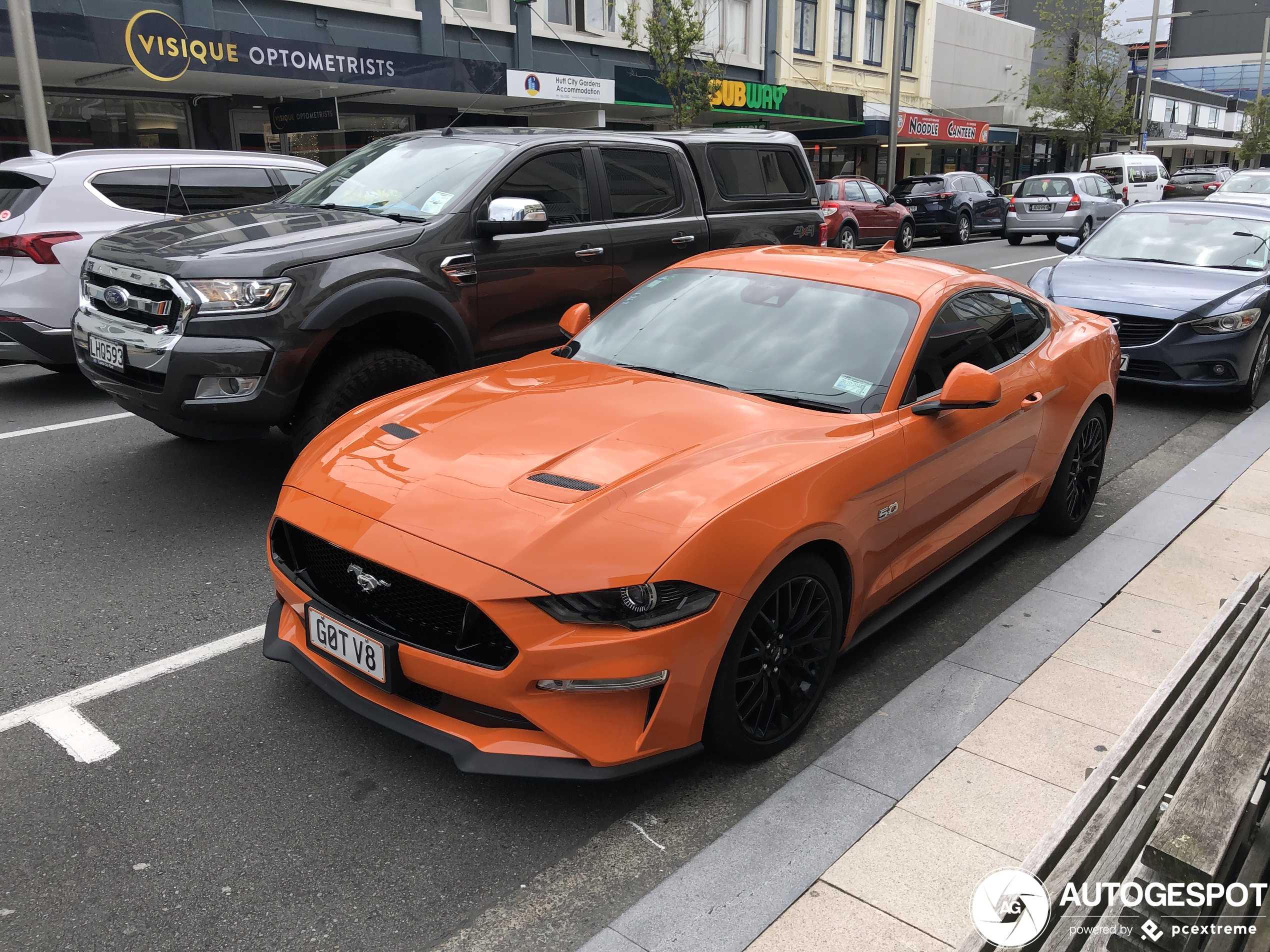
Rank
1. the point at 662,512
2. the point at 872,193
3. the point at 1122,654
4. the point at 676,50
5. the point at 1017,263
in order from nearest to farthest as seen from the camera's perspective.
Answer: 1. the point at 662,512
2. the point at 1122,654
3. the point at 1017,263
4. the point at 872,193
5. the point at 676,50

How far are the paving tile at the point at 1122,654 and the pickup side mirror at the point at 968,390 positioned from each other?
1.10m

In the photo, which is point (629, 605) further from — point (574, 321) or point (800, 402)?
point (574, 321)

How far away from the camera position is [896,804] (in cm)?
313

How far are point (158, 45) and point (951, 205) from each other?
17810 mm

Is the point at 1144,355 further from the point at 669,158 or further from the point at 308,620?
the point at 308,620

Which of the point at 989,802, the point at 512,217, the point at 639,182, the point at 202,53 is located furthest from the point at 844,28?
the point at 989,802

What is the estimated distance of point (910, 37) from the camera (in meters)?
38.7

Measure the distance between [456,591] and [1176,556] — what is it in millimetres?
4038

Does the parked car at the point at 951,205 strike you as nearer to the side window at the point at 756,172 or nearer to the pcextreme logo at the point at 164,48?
the pcextreme logo at the point at 164,48

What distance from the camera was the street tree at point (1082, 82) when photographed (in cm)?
3906

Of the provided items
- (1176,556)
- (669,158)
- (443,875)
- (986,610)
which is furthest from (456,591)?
(669,158)

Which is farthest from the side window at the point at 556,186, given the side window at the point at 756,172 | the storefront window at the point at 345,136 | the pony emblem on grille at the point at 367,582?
the storefront window at the point at 345,136

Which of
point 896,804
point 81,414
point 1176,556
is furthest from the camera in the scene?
point 81,414
